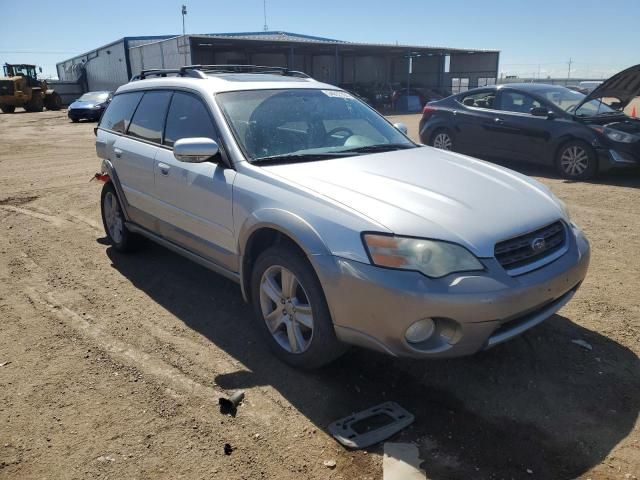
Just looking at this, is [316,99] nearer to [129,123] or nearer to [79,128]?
[129,123]

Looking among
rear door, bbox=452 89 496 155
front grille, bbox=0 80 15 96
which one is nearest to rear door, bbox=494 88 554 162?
rear door, bbox=452 89 496 155

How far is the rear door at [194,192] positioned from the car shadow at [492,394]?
2.12 ft

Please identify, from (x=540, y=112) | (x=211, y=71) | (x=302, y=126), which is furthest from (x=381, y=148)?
(x=540, y=112)

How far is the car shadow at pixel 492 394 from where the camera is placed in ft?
8.12

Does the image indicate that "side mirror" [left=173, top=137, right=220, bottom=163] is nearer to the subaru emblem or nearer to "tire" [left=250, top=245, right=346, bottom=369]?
"tire" [left=250, top=245, right=346, bottom=369]

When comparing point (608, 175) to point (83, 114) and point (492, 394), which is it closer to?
point (492, 394)

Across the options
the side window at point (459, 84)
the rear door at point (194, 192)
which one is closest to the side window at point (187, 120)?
the rear door at point (194, 192)

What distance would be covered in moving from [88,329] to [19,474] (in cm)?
149

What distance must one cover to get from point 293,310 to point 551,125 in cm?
713

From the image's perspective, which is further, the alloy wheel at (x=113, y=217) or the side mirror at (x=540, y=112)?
the side mirror at (x=540, y=112)

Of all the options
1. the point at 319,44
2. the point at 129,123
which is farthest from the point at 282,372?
the point at 319,44

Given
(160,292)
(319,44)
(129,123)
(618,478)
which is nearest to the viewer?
(618,478)

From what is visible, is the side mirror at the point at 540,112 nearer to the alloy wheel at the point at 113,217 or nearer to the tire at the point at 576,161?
the tire at the point at 576,161

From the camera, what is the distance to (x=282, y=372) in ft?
10.5
